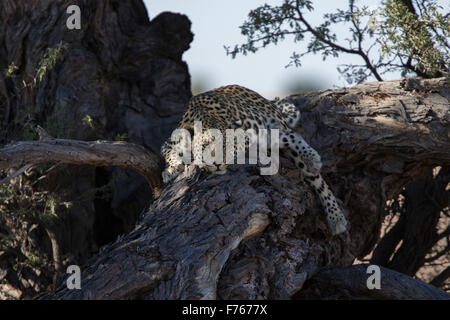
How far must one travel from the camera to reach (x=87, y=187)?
788 centimetres

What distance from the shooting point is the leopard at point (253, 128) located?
19.1 feet

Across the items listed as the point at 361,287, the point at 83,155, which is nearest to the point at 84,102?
the point at 83,155

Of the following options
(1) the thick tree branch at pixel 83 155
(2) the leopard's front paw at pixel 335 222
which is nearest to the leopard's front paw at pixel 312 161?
(2) the leopard's front paw at pixel 335 222

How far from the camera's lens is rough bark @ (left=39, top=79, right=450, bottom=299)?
400 centimetres

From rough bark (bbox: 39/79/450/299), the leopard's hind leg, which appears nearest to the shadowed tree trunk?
rough bark (bbox: 39/79/450/299)

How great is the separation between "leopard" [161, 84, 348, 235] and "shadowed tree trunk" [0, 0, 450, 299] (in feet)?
0.47

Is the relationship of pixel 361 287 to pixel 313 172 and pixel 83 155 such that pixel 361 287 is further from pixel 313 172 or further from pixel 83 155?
pixel 83 155

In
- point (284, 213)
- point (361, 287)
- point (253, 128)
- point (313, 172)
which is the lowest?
point (361, 287)

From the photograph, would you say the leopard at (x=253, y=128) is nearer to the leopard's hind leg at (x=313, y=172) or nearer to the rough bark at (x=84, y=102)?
the leopard's hind leg at (x=313, y=172)

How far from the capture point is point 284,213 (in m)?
5.21

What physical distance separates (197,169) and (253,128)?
1244 millimetres
